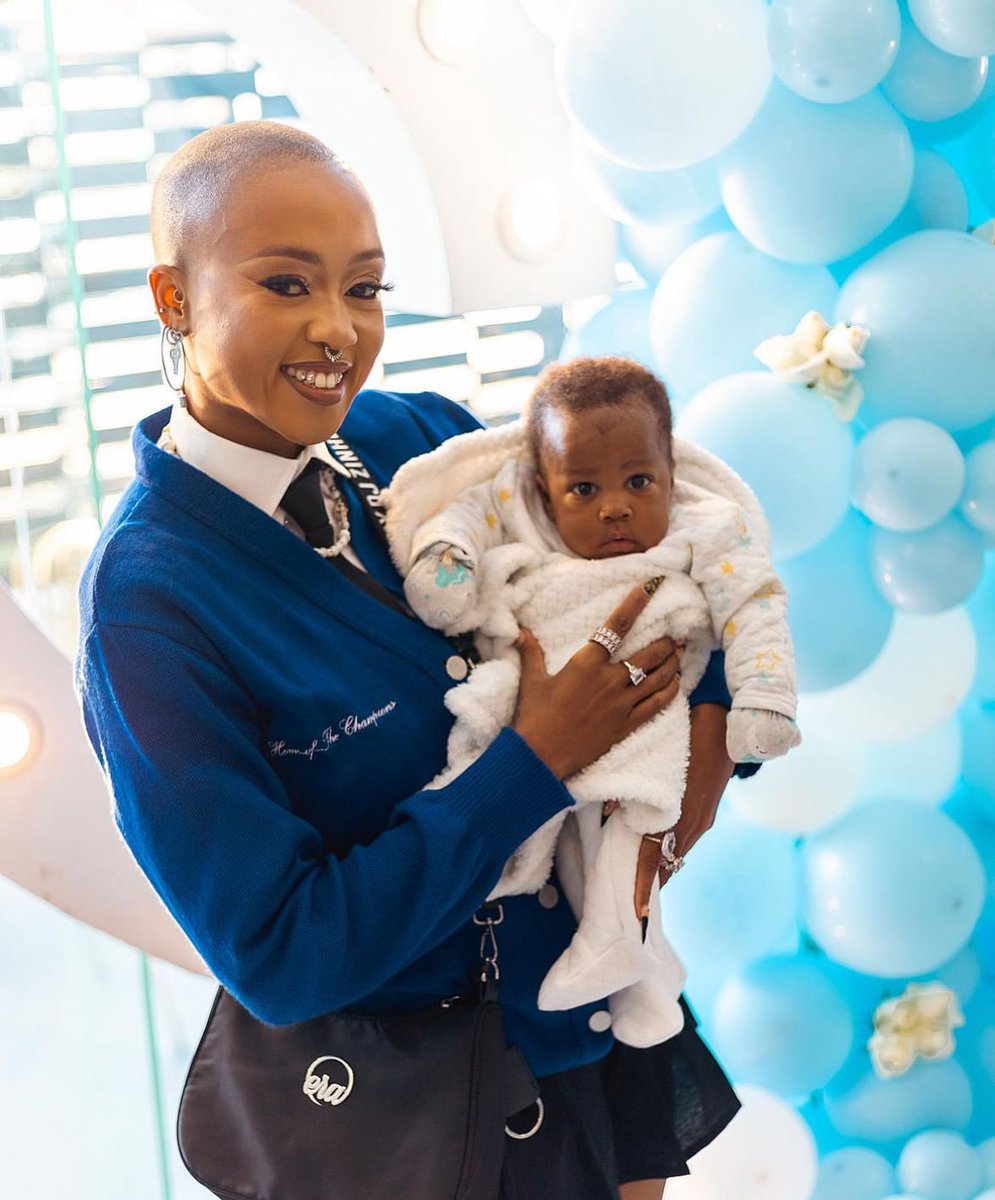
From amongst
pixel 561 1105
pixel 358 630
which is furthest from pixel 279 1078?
pixel 358 630

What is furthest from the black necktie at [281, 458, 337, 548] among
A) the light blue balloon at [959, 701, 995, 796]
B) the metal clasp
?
the light blue balloon at [959, 701, 995, 796]

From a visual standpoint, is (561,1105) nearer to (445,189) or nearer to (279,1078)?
(279,1078)

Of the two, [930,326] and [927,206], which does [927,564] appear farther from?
[927,206]

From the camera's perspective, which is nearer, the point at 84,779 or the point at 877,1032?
Result: the point at 84,779

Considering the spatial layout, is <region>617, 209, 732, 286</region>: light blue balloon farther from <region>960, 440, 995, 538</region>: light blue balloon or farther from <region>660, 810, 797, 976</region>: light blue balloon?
<region>660, 810, 797, 976</region>: light blue balloon

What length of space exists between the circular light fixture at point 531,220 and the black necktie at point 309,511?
1129mm

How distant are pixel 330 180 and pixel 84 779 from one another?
3.50 feet

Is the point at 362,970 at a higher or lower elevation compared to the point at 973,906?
higher

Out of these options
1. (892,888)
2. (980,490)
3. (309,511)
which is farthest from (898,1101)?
(309,511)

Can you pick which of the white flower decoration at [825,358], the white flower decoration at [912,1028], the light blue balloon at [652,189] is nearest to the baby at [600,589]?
the white flower decoration at [825,358]

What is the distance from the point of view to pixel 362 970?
1.28 metres

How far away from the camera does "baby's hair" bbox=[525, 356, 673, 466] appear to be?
1.65m

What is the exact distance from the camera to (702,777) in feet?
5.10

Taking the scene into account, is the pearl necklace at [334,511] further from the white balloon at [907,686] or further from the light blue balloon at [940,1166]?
the light blue balloon at [940,1166]
